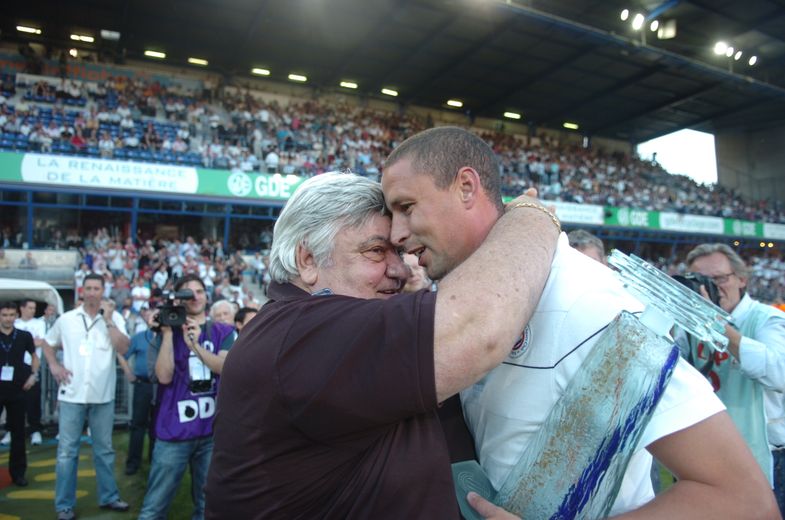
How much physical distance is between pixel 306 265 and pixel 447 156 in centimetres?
51

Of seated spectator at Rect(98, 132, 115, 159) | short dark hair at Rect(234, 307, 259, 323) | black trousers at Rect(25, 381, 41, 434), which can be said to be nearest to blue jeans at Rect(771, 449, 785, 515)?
short dark hair at Rect(234, 307, 259, 323)

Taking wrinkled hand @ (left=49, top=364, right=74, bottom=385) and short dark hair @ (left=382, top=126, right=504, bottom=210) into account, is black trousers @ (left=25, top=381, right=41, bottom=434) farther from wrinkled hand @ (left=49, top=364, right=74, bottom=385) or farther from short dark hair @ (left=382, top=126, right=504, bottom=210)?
short dark hair @ (left=382, top=126, right=504, bottom=210)

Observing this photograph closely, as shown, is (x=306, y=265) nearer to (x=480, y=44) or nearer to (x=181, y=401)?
(x=181, y=401)

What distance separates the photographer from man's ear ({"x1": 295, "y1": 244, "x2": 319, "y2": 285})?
1.47 metres

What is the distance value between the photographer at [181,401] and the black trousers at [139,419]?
2014 mm

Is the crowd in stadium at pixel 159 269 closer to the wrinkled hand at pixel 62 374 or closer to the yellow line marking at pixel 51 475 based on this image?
the yellow line marking at pixel 51 475

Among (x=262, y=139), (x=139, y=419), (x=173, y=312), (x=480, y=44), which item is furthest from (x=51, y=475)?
(x=480, y=44)

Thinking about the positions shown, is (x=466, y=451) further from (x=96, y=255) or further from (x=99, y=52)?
(x=99, y=52)

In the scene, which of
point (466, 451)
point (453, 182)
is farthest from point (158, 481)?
point (453, 182)

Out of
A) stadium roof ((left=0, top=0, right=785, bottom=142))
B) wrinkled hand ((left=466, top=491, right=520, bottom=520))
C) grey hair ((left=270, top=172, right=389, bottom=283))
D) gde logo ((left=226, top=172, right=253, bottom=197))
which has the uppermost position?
stadium roof ((left=0, top=0, right=785, bottom=142))

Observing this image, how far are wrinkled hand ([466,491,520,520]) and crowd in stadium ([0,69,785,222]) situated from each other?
59.5ft

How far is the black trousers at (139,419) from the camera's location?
5926 millimetres

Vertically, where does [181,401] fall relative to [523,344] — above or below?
below

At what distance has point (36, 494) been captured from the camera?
204 inches
